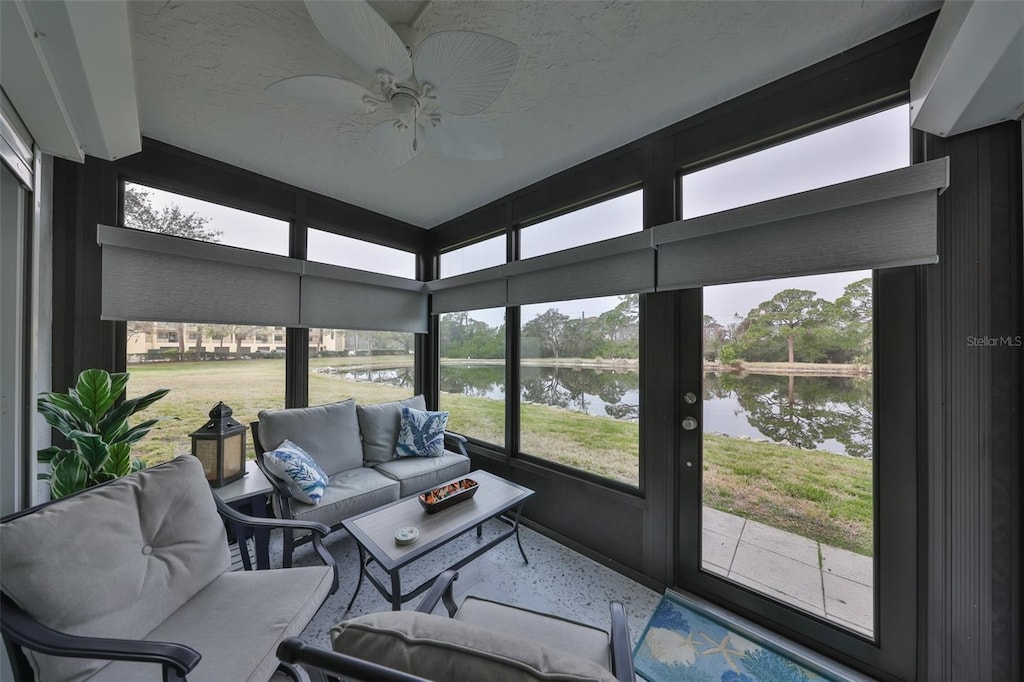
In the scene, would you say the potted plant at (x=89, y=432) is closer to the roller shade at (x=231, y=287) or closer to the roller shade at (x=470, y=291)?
the roller shade at (x=231, y=287)

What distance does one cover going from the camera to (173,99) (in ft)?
6.07

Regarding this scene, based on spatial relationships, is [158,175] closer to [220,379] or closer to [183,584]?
[220,379]

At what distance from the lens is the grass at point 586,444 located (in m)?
1.65

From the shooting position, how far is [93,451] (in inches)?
60.4

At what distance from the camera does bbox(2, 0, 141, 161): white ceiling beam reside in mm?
1051

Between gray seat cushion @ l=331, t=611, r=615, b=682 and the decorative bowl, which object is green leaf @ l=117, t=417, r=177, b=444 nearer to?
the decorative bowl

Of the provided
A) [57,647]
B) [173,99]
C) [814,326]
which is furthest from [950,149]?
[173,99]

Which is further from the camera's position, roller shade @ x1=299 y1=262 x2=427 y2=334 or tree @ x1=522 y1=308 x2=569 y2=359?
roller shade @ x1=299 y1=262 x2=427 y2=334

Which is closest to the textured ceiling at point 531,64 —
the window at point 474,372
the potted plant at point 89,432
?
the window at point 474,372

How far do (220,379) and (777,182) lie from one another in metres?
3.83

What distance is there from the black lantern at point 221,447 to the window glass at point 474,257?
213 centimetres

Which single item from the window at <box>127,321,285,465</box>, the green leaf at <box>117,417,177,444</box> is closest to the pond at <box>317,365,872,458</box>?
the window at <box>127,321,285,465</box>

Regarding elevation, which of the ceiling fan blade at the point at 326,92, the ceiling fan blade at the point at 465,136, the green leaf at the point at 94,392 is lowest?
the green leaf at the point at 94,392

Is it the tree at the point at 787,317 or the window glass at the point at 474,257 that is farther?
the window glass at the point at 474,257
